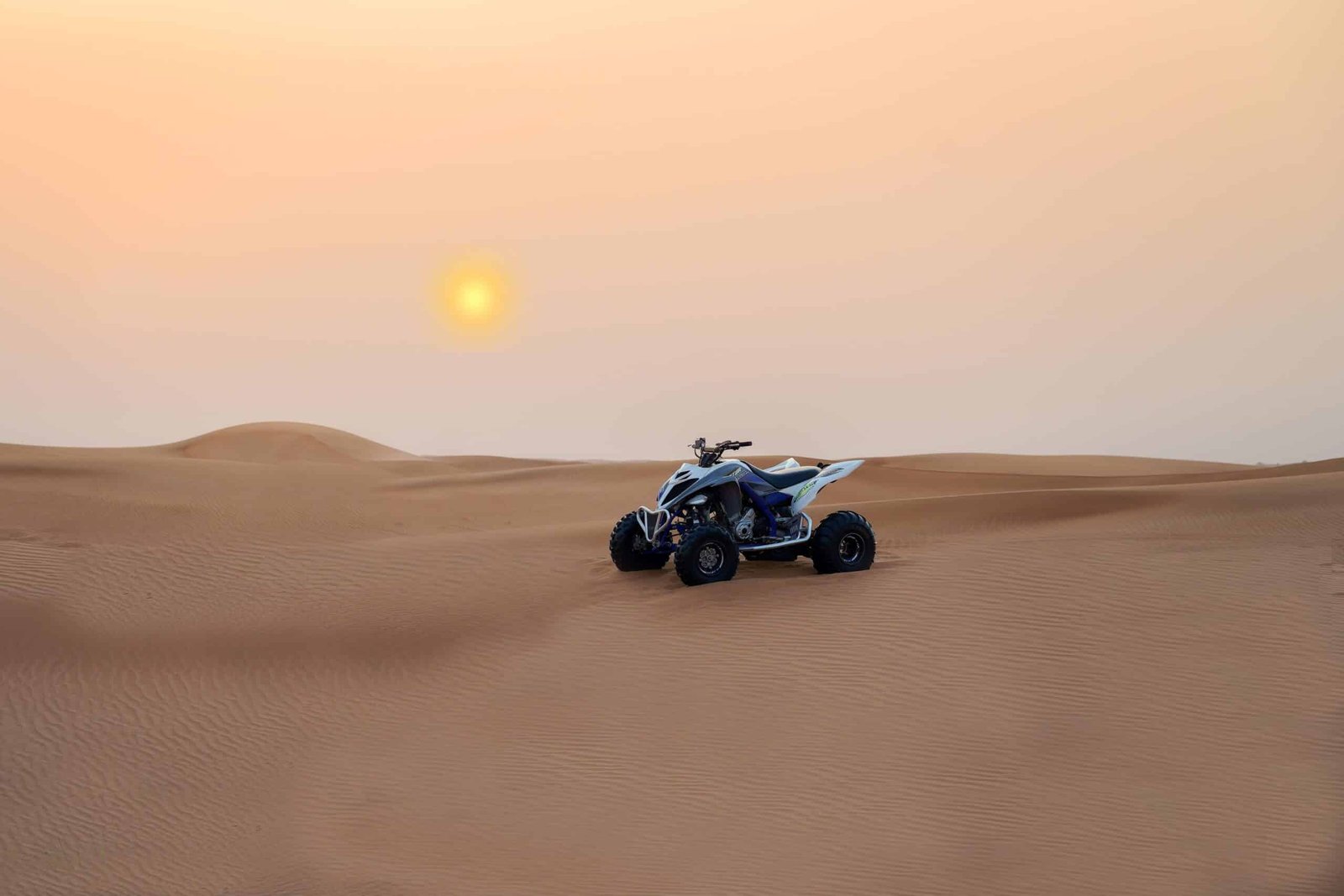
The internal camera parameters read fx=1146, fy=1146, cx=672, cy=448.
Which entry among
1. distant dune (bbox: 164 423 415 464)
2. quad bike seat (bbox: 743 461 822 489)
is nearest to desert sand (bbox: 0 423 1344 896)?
quad bike seat (bbox: 743 461 822 489)

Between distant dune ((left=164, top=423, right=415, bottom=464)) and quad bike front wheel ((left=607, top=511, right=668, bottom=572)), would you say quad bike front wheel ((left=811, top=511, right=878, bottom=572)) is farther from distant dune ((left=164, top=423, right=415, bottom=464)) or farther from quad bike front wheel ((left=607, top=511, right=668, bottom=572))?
distant dune ((left=164, top=423, right=415, bottom=464))

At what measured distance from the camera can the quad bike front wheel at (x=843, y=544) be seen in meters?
10.6

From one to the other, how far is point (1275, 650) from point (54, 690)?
30.5 feet

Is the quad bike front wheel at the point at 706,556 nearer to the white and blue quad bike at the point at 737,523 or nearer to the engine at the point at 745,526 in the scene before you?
the white and blue quad bike at the point at 737,523

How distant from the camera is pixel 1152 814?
20.9 ft

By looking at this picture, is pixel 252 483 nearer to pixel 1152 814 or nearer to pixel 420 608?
pixel 420 608

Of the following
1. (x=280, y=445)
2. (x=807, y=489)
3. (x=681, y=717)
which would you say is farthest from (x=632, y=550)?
(x=280, y=445)

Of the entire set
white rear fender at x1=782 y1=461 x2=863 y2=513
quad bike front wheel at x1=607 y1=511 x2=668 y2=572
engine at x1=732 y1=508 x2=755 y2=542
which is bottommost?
quad bike front wheel at x1=607 y1=511 x2=668 y2=572

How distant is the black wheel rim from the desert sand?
0.61ft

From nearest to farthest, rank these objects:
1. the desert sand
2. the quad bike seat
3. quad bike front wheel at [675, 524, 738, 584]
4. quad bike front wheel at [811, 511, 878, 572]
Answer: the desert sand → quad bike front wheel at [675, 524, 738, 584] → quad bike front wheel at [811, 511, 878, 572] → the quad bike seat

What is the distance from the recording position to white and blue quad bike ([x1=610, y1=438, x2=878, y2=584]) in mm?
10305

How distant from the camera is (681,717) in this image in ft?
25.6

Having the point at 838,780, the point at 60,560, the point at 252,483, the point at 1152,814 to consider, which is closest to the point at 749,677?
the point at 838,780

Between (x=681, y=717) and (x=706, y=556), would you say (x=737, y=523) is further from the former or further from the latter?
(x=681, y=717)
